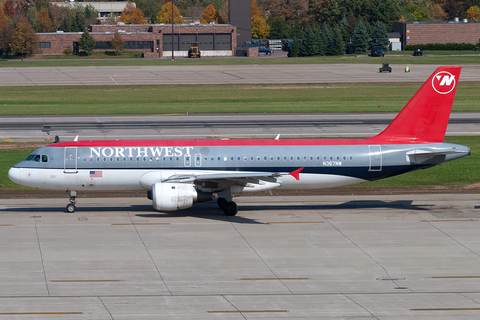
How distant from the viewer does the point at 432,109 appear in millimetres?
34062

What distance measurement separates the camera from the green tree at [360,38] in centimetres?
15812

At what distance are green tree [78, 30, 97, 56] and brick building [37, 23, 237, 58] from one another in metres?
4.21

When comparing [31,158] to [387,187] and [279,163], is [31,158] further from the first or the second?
[387,187]

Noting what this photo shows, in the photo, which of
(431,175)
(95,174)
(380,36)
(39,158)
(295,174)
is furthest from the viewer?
(380,36)

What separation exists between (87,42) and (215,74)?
55.8m

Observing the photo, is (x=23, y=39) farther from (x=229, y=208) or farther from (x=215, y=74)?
(x=229, y=208)

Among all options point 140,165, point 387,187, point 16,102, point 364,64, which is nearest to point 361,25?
point 364,64

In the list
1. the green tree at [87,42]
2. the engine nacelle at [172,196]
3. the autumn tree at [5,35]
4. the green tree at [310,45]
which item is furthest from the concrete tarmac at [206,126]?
the autumn tree at [5,35]

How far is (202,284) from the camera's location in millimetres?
23188

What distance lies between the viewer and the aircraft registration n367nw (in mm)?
32750

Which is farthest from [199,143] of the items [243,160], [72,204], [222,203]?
[72,204]

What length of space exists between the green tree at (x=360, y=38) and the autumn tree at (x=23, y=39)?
7947 cm

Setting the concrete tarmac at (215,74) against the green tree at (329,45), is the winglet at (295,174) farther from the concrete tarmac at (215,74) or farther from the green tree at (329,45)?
the green tree at (329,45)

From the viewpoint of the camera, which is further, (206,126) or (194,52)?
(194,52)
